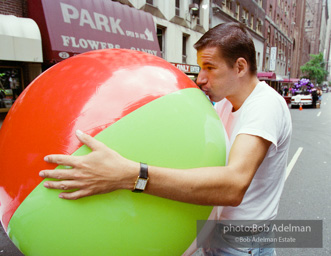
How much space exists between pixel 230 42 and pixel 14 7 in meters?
9.07

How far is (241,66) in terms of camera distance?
4.32 ft

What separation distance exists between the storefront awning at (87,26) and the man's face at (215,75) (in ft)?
26.9

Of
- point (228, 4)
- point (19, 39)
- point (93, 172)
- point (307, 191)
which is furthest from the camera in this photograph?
point (228, 4)

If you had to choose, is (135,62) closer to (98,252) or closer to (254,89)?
(254,89)

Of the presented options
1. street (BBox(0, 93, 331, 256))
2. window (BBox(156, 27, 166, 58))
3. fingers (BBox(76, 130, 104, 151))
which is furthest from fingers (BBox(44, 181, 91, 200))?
window (BBox(156, 27, 166, 58))

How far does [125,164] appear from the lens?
96 centimetres

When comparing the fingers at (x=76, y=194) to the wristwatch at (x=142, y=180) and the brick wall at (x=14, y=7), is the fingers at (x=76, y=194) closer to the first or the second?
the wristwatch at (x=142, y=180)

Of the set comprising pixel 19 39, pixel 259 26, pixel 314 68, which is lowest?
pixel 314 68

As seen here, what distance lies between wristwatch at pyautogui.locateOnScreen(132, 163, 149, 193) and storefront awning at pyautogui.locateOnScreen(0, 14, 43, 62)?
7787 mm

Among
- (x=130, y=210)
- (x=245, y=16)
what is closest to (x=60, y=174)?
(x=130, y=210)

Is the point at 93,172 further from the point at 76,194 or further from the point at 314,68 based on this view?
the point at 314,68

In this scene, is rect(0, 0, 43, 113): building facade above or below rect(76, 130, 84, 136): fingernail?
above

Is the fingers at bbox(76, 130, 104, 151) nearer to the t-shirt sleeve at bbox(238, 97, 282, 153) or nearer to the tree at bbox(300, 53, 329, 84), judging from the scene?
the t-shirt sleeve at bbox(238, 97, 282, 153)

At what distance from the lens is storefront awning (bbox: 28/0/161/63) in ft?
27.5
